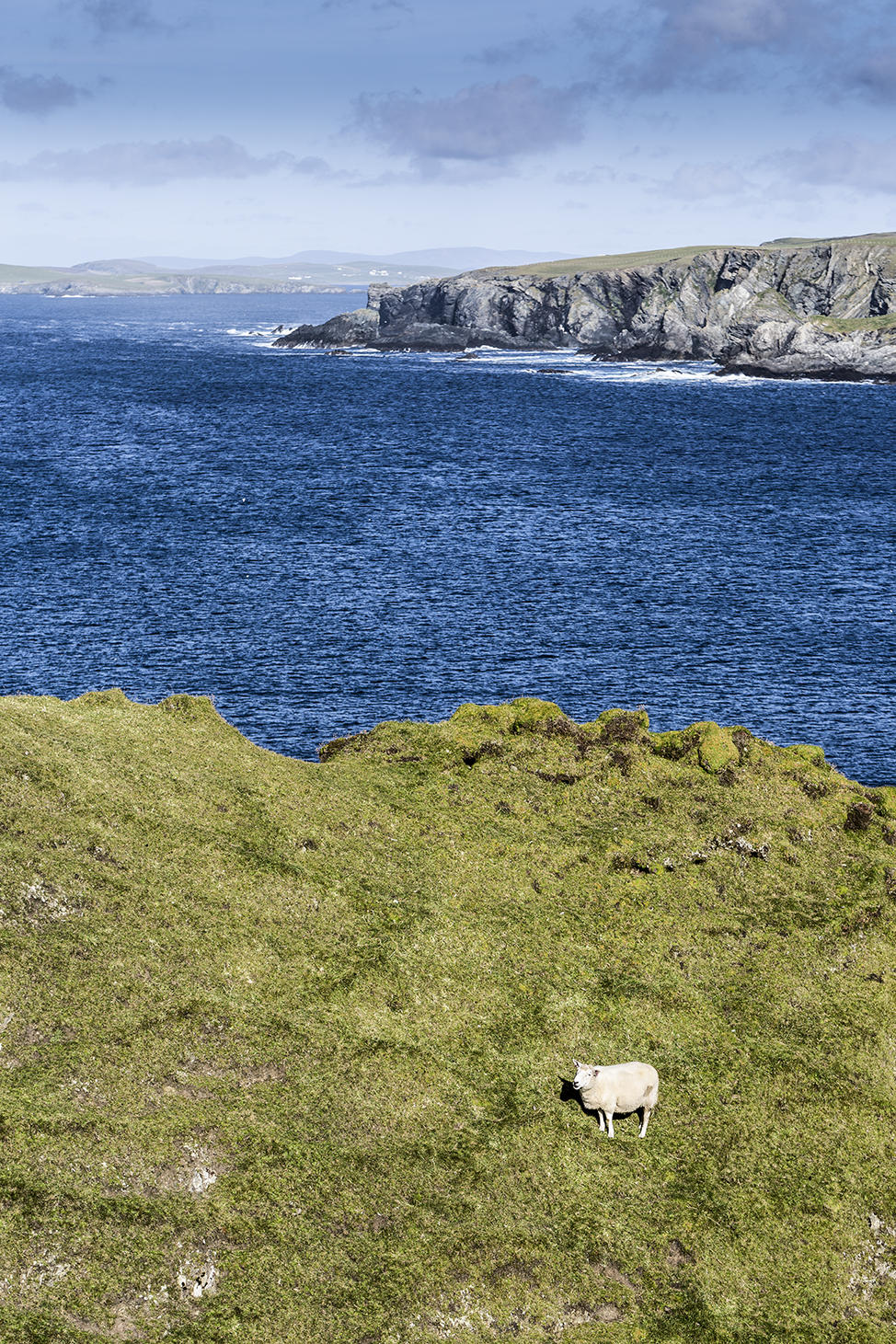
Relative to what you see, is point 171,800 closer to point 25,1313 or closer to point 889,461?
point 25,1313

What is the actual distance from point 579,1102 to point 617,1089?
775 mm

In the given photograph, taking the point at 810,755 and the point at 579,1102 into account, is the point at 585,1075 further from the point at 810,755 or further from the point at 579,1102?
the point at 810,755

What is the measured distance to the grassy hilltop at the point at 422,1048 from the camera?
13.0m

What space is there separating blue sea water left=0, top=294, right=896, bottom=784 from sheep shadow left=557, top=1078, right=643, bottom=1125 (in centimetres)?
3392

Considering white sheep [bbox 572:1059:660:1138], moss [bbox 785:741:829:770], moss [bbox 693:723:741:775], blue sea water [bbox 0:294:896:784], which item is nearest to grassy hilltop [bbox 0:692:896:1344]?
white sheep [bbox 572:1059:660:1138]

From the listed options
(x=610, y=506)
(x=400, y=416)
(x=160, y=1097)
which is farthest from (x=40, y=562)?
(x=400, y=416)

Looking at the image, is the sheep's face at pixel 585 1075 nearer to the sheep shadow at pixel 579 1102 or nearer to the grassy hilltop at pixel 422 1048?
the sheep shadow at pixel 579 1102

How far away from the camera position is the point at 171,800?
795 inches

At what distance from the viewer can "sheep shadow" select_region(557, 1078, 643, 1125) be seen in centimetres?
1570

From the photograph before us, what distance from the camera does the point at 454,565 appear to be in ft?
269

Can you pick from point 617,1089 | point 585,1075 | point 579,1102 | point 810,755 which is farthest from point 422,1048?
point 810,755

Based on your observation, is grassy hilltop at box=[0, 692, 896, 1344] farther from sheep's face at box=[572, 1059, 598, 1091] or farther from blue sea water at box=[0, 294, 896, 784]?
blue sea water at box=[0, 294, 896, 784]

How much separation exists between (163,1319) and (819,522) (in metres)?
92.8

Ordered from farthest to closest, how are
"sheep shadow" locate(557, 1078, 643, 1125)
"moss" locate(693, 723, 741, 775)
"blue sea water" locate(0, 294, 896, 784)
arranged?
"blue sea water" locate(0, 294, 896, 784) < "moss" locate(693, 723, 741, 775) < "sheep shadow" locate(557, 1078, 643, 1125)
